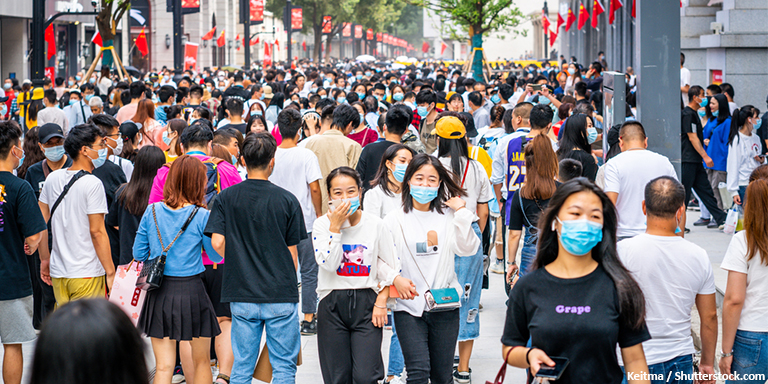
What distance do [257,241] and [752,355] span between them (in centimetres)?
275

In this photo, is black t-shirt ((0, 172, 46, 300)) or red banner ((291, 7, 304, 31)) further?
red banner ((291, 7, 304, 31))

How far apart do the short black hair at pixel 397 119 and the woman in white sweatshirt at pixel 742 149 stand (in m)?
5.06

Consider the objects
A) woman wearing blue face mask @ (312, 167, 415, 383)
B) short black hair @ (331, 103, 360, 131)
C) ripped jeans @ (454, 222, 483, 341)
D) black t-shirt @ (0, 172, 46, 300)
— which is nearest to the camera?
woman wearing blue face mask @ (312, 167, 415, 383)

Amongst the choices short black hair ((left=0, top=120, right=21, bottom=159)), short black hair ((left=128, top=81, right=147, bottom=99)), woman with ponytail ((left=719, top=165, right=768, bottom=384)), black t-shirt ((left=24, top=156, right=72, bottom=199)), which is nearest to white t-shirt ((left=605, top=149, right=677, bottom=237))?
woman with ponytail ((left=719, top=165, right=768, bottom=384))

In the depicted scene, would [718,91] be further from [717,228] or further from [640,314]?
[640,314]

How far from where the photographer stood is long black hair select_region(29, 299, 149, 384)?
6.35 feet

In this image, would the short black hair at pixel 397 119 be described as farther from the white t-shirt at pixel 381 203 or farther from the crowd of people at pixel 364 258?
the white t-shirt at pixel 381 203

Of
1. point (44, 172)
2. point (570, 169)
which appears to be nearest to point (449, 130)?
point (570, 169)

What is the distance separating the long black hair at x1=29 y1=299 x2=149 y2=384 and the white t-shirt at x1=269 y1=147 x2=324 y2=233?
16.1ft

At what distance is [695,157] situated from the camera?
10.4 meters

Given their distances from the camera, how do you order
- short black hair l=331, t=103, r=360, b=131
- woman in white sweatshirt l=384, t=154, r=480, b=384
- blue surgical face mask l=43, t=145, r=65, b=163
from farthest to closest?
short black hair l=331, t=103, r=360, b=131
blue surgical face mask l=43, t=145, r=65, b=163
woman in white sweatshirt l=384, t=154, r=480, b=384

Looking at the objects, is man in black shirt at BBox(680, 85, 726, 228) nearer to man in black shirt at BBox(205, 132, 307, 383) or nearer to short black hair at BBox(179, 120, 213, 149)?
short black hair at BBox(179, 120, 213, 149)

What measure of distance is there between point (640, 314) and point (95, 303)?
204cm

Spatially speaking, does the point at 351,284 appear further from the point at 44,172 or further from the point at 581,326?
the point at 44,172
